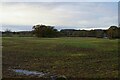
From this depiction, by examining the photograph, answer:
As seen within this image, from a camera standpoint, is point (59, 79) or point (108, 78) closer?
point (59, 79)

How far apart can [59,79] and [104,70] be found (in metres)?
3.89

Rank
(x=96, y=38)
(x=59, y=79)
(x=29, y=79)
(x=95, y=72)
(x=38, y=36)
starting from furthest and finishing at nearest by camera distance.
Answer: (x=38, y=36) < (x=96, y=38) < (x=95, y=72) < (x=29, y=79) < (x=59, y=79)

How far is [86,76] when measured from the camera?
1164 centimetres

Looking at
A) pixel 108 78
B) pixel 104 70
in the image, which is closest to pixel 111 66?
pixel 104 70

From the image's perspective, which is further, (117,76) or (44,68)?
(44,68)

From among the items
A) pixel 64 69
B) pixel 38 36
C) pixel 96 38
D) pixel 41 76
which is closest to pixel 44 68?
pixel 64 69

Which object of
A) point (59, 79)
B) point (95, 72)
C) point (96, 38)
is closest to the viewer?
point (59, 79)

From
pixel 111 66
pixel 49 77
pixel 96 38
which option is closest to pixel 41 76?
pixel 49 77

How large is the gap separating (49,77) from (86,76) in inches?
59.3

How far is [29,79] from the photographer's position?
36.3 feet

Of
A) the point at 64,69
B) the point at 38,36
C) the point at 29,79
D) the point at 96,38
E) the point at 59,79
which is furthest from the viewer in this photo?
the point at 38,36

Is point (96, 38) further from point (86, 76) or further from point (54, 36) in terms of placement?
point (86, 76)

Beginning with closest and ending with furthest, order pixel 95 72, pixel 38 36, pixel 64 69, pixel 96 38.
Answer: pixel 95 72 < pixel 64 69 < pixel 96 38 < pixel 38 36

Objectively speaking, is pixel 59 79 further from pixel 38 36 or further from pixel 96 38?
pixel 38 36
